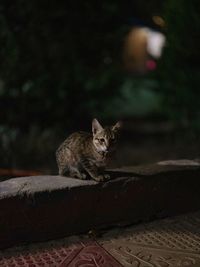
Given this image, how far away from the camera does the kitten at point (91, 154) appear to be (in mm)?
4008

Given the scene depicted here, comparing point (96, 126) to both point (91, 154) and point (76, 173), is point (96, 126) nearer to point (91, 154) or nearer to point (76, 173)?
point (91, 154)

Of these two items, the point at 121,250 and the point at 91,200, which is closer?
the point at 121,250

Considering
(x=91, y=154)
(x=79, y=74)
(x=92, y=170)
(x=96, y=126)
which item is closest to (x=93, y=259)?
(x=92, y=170)

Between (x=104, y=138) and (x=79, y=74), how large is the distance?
17.9 feet

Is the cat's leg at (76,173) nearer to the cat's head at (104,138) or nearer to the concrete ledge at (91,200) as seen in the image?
the concrete ledge at (91,200)

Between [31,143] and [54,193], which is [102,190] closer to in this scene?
[54,193]

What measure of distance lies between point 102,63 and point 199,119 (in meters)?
2.46

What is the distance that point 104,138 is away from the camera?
3994mm

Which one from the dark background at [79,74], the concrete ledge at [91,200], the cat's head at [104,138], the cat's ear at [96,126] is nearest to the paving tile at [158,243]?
the concrete ledge at [91,200]

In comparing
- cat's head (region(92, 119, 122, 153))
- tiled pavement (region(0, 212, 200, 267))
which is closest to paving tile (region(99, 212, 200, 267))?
tiled pavement (region(0, 212, 200, 267))

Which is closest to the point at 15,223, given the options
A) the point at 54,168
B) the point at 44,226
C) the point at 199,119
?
the point at 44,226

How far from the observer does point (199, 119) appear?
9047 millimetres

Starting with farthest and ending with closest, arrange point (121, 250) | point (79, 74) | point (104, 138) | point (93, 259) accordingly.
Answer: point (79, 74)
point (104, 138)
point (121, 250)
point (93, 259)

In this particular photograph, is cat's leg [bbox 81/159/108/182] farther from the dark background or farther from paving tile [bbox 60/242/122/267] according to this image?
the dark background
